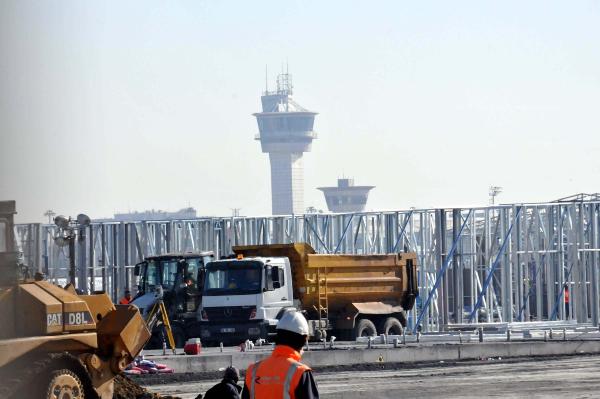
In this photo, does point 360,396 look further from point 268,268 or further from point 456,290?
point 456,290

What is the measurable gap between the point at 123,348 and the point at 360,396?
434 cm

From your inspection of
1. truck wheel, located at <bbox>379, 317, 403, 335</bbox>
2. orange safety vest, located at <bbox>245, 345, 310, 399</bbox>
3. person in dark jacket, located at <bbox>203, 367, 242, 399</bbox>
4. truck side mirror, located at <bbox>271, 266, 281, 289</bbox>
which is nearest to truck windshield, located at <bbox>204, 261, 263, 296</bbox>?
truck side mirror, located at <bbox>271, 266, 281, 289</bbox>

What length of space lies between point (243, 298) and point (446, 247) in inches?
525

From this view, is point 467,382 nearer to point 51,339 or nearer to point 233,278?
A: point 51,339

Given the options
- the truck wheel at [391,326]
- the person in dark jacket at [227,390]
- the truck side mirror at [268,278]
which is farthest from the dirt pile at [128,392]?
the truck wheel at [391,326]

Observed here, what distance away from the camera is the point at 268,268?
32250mm

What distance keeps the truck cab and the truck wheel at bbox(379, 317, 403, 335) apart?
3513 millimetres

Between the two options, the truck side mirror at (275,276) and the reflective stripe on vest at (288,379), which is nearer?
the reflective stripe on vest at (288,379)

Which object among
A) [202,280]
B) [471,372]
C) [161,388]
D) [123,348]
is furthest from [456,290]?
[123,348]

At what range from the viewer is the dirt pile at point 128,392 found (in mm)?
18969

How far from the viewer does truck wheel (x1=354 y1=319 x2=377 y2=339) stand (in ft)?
113

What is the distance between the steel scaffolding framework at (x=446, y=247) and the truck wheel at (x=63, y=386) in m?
19.4

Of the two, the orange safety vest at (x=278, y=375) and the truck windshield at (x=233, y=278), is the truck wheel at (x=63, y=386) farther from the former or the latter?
the truck windshield at (x=233, y=278)

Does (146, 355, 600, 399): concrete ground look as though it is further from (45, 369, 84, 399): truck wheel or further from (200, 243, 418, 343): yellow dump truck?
(200, 243, 418, 343): yellow dump truck
